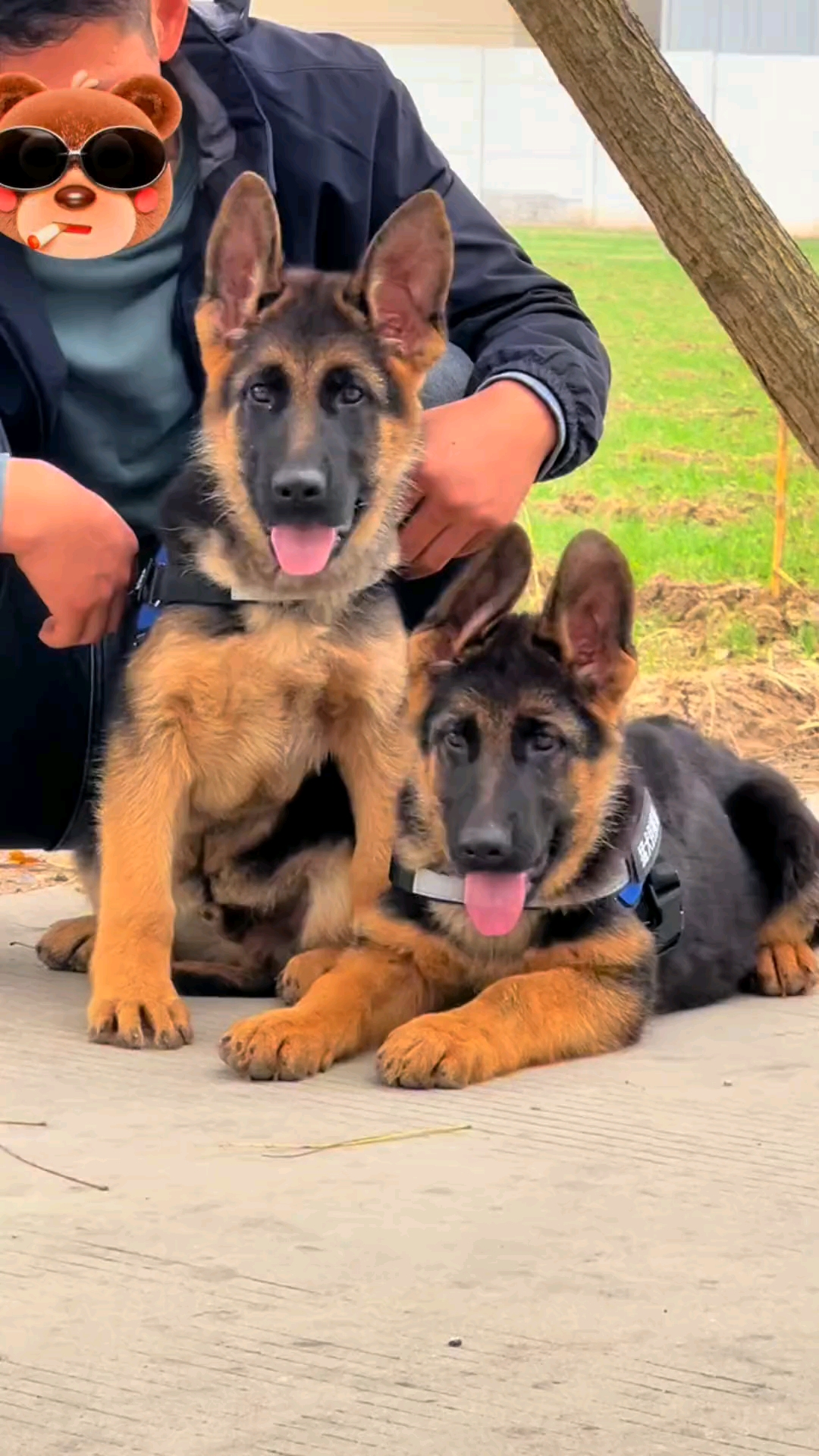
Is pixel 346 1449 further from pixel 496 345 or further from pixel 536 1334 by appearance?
pixel 496 345

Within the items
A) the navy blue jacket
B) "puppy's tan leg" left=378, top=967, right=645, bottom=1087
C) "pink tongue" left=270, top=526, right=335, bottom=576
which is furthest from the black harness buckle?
the navy blue jacket

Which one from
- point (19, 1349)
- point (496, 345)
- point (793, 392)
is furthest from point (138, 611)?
point (19, 1349)

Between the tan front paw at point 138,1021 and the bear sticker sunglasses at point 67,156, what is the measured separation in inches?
61.5

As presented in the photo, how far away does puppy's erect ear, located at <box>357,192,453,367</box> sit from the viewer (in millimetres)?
4078

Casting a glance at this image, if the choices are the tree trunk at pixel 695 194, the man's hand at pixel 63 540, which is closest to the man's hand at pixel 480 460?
the man's hand at pixel 63 540

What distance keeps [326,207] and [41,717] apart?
135cm

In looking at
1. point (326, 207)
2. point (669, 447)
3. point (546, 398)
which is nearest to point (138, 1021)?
point (546, 398)

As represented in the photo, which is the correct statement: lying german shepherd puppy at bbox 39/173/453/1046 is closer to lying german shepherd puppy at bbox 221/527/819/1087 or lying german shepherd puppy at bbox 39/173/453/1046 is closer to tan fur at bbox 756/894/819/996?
lying german shepherd puppy at bbox 221/527/819/1087

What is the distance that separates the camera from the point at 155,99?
405 centimetres

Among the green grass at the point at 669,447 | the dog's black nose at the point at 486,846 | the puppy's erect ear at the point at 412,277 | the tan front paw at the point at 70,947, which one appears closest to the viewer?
the dog's black nose at the point at 486,846

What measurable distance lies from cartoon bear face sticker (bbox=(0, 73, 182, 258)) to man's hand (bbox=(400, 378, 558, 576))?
2.54 feet

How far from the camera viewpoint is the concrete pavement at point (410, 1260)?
2.22m

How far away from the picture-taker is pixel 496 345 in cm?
466

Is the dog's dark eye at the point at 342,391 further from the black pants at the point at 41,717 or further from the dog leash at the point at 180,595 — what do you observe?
the black pants at the point at 41,717
